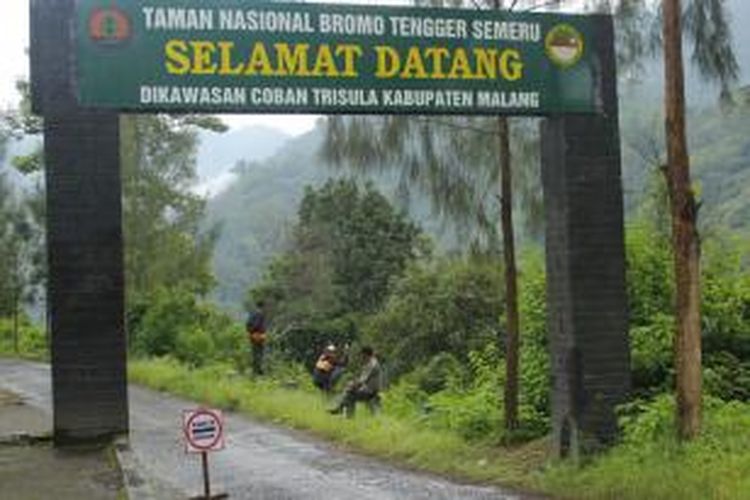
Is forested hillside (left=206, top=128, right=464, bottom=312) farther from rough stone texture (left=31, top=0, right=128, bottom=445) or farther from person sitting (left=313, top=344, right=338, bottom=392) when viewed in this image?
rough stone texture (left=31, top=0, right=128, bottom=445)

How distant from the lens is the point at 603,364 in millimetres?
13953

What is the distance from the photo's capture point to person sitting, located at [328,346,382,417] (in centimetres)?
2011

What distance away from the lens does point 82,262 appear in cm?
1433

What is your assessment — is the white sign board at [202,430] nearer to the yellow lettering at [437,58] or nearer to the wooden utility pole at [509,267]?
the yellow lettering at [437,58]

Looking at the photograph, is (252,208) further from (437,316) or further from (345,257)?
(437,316)

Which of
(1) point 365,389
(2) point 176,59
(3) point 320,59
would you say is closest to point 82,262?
(2) point 176,59

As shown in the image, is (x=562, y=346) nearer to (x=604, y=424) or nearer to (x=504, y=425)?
(x=604, y=424)

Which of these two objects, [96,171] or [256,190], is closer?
[96,171]

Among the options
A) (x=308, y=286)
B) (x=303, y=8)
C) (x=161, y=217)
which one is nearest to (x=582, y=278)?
(x=303, y=8)

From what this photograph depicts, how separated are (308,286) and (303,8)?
3251 cm

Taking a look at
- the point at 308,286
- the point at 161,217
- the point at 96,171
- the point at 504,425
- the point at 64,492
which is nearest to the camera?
the point at 64,492

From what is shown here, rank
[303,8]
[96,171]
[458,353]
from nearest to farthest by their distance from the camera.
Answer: [303,8] → [96,171] → [458,353]

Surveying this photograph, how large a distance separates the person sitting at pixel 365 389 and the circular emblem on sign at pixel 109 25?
8536 millimetres

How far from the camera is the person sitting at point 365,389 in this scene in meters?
20.1
